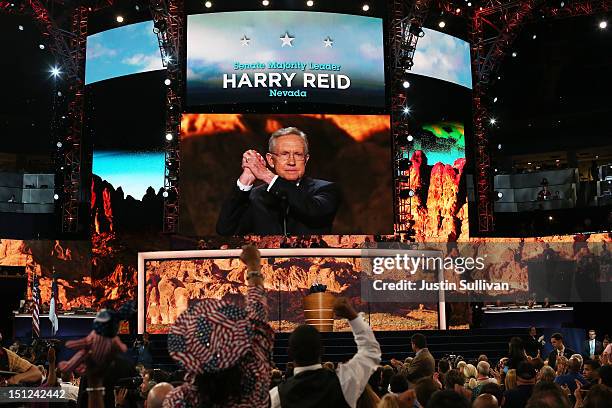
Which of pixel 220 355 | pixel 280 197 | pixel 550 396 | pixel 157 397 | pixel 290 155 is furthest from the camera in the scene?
pixel 290 155

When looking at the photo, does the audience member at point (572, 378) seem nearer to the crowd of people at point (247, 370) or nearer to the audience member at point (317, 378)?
the crowd of people at point (247, 370)

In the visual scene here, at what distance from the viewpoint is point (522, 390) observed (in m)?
5.96

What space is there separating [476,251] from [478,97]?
16.6 ft

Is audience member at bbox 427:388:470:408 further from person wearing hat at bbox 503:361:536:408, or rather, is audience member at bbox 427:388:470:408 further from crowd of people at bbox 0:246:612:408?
person wearing hat at bbox 503:361:536:408

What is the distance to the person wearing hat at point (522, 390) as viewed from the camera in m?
5.88

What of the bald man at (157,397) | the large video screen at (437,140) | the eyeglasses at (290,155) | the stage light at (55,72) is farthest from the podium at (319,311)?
the bald man at (157,397)

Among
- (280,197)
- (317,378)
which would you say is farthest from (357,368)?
(280,197)

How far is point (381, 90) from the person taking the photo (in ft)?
81.6

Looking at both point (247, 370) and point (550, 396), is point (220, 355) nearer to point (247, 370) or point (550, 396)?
point (247, 370)

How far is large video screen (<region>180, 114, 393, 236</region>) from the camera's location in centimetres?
2344

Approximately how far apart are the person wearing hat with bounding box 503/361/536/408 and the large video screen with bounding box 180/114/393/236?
17065 millimetres

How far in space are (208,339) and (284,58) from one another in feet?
72.8

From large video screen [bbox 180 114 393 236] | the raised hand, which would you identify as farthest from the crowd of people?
the raised hand

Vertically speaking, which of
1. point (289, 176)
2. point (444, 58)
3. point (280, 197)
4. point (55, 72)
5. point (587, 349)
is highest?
point (444, 58)
